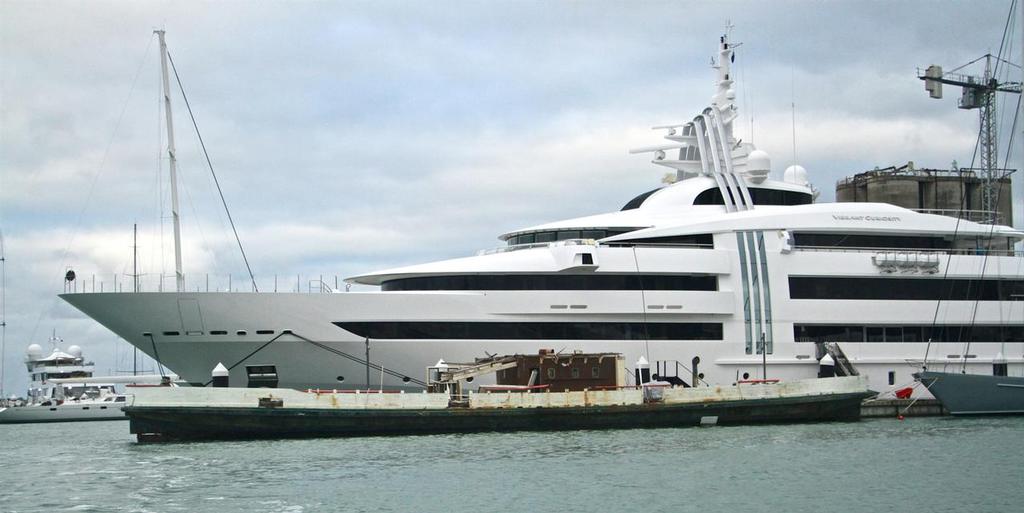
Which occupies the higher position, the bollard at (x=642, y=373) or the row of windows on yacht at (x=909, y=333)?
the row of windows on yacht at (x=909, y=333)

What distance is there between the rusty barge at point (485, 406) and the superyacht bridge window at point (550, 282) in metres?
2.88

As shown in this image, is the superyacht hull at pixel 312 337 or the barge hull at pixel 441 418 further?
the superyacht hull at pixel 312 337

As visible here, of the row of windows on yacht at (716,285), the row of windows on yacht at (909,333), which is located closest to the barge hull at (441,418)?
the row of windows on yacht at (909,333)

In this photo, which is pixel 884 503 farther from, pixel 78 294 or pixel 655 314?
pixel 78 294

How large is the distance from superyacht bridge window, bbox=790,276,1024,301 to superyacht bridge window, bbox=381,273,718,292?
376 cm

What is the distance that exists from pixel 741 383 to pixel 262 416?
13.1 m

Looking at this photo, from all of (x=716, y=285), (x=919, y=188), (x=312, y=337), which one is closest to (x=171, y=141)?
(x=312, y=337)

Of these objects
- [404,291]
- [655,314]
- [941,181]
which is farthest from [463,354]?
[941,181]

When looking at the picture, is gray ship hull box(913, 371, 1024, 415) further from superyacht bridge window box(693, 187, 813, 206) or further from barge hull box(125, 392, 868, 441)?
superyacht bridge window box(693, 187, 813, 206)

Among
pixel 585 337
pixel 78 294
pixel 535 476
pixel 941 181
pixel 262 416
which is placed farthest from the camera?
pixel 941 181

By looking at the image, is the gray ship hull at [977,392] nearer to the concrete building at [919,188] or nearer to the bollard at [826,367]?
the bollard at [826,367]

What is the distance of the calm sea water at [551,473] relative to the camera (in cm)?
1855

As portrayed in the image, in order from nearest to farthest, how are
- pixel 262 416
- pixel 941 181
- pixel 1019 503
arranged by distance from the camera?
1. pixel 1019 503
2. pixel 262 416
3. pixel 941 181

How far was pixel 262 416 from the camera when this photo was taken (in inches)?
A: 1098
